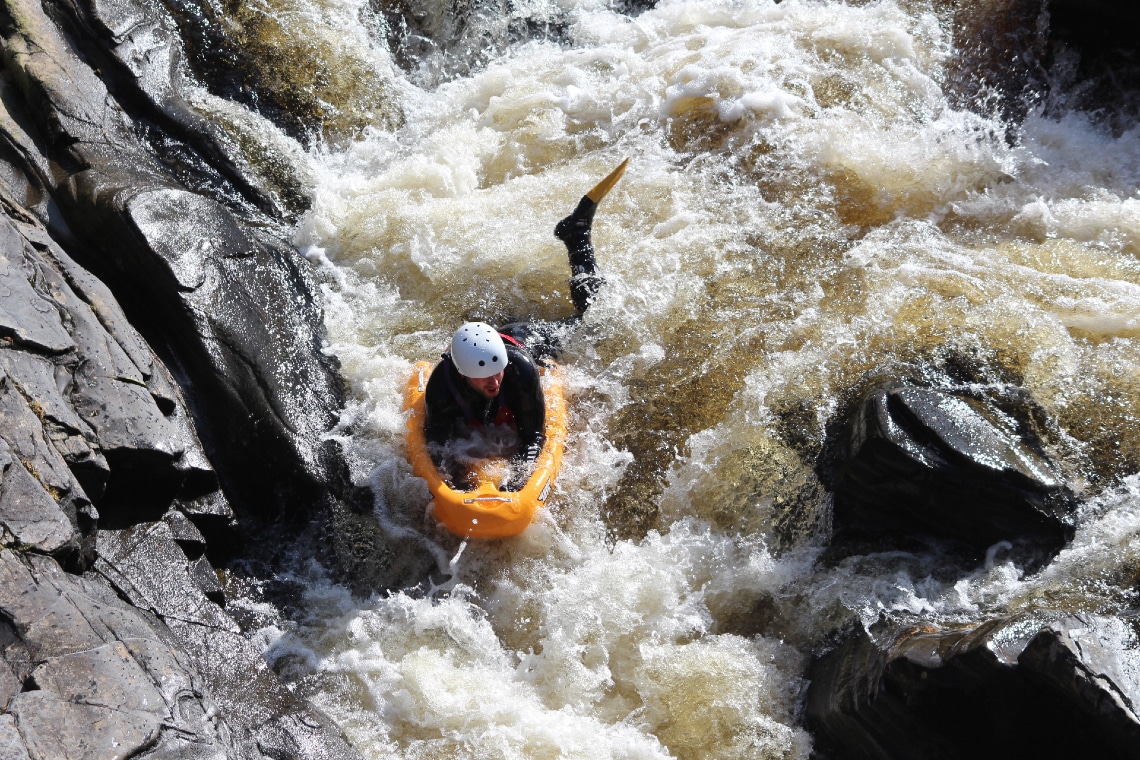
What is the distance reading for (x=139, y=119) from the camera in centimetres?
707

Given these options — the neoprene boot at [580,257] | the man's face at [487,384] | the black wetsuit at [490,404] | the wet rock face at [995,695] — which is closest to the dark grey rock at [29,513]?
the black wetsuit at [490,404]

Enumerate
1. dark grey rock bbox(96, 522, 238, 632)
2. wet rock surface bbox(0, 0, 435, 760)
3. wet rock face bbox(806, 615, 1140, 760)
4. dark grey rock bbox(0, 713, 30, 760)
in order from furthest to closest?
dark grey rock bbox(96, 522, 238, 632), wet rock surface bbox(0, 0, 435, 760), wet rock face bbox(806, 615, 1140, 760), dark grey rock bbox(0, 713, 30, 760)

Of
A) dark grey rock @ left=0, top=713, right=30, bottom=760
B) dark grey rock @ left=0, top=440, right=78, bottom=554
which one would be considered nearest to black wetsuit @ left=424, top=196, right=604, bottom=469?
dark grey rock @ left=0, top=440, right=78, bottom=554

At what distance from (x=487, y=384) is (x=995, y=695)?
304 cm

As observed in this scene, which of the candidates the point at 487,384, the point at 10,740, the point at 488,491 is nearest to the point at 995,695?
the point at 488,491

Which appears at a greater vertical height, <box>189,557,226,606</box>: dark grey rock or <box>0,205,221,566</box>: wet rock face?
<box>0,205,221,566</box>: wet rock face

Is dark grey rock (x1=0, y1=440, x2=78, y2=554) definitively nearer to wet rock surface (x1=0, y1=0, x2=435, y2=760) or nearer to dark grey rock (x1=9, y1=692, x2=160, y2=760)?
wet rock surface (x1=0, y1=0, x2=435, y2=760)

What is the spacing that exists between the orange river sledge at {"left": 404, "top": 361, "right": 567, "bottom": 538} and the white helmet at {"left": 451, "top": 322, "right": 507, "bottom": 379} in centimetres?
66

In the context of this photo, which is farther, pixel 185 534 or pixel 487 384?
pixel 487 384

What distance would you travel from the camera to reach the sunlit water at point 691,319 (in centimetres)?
479

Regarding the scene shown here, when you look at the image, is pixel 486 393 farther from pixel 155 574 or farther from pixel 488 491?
pixel 155 574

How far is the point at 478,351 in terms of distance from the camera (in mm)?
5031

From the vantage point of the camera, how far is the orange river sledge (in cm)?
512

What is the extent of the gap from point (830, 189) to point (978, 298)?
1.58 meters
